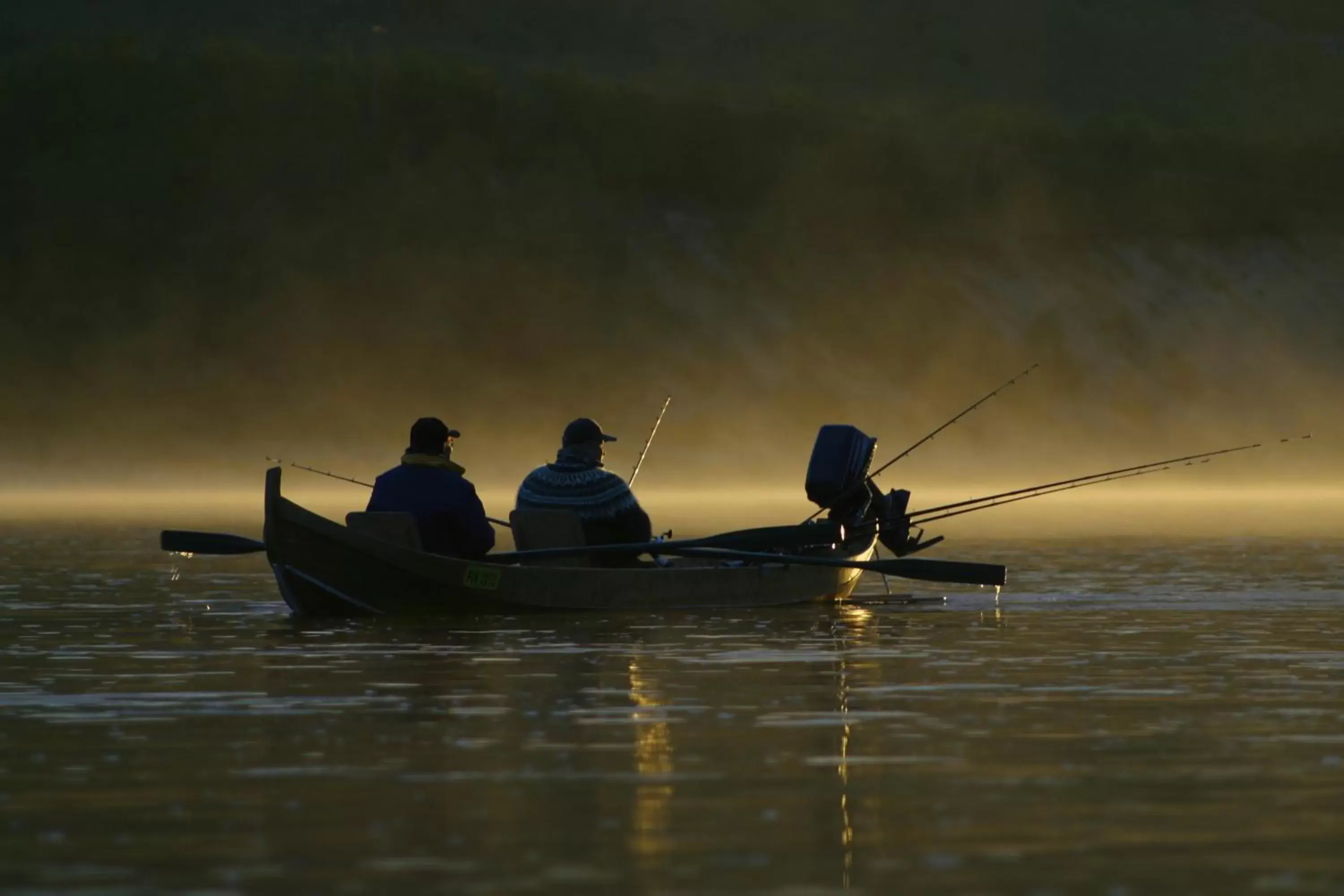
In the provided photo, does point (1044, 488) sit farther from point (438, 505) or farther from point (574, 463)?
point (438, 505)

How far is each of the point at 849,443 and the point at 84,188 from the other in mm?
130546

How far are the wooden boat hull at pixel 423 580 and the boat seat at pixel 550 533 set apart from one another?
0.77 ft

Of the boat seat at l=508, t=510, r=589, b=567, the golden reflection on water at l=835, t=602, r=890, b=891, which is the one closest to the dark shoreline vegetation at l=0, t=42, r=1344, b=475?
the golden reflection on water at l=835, t=602, r=890, b=891

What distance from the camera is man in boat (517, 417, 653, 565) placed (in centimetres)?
2611

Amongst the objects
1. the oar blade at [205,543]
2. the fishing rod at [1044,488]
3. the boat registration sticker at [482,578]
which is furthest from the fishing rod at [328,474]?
the fishing rod at [1044,488]

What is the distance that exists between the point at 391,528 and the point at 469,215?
130 m

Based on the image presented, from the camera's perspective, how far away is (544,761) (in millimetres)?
14930

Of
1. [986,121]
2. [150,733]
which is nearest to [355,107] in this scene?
[986,121]

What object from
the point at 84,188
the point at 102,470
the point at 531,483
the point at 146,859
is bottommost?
the point at 146,859

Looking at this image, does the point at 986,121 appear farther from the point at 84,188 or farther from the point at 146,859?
the point at 146,859

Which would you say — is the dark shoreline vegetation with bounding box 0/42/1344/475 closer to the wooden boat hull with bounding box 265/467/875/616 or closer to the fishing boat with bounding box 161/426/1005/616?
the fishing boat with bounding box 161/426/1005/616

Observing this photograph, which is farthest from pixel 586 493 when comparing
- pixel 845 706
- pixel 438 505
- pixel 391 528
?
pixel 845 706

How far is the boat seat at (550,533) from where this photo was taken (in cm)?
2600

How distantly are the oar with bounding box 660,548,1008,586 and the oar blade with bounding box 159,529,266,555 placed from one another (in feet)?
12.5
